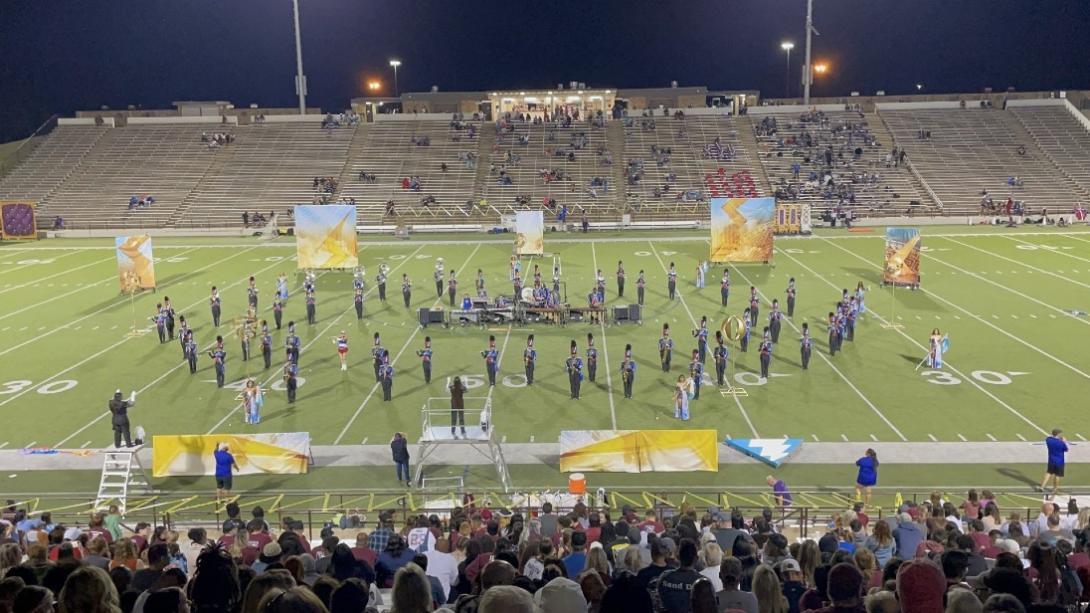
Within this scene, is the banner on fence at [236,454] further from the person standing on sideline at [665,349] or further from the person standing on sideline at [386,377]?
the person standing on sideline at [665,349]

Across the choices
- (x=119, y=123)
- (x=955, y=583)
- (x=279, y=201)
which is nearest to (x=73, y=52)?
(x=119, y=123)

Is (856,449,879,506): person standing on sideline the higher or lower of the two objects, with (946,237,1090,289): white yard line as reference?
lower

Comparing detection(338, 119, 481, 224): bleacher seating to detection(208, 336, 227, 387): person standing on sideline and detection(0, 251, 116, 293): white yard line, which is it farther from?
detection(208, 336, 227, 387): person standing on sideline

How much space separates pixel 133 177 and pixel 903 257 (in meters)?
A: 43.4

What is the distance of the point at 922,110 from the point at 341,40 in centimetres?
5012

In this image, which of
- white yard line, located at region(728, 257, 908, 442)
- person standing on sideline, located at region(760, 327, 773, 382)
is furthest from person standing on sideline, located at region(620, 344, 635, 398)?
white yard line, located at region(728, 257, 908, 442)

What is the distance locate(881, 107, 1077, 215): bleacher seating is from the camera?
1896 inches

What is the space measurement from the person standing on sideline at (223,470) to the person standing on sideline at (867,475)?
910 cm

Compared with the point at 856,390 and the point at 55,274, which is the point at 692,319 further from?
the point at 55,274

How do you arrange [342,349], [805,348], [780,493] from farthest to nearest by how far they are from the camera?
[342,349], [805,348], [780,493]

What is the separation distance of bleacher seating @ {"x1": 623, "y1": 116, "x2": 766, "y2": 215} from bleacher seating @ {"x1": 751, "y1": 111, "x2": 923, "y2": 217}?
172cm

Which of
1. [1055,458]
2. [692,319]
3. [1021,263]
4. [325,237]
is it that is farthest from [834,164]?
[1055,458]

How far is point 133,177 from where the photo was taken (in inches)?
2090

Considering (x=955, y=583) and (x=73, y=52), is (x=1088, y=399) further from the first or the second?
(x=73, y=52)
